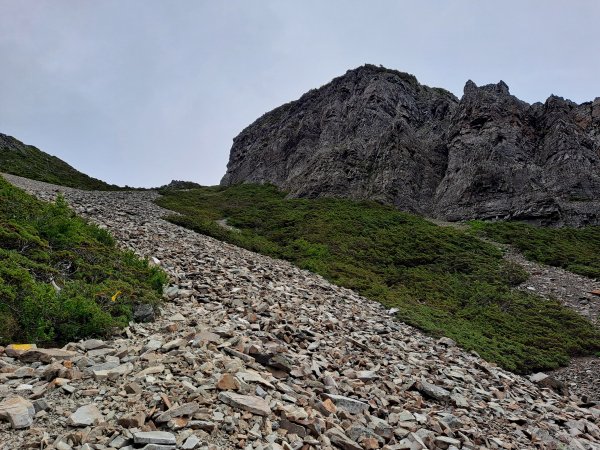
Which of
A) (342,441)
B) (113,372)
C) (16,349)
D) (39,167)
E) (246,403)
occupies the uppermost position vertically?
(39,167)

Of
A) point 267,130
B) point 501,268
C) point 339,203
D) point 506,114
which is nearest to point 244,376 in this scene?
point 501,268

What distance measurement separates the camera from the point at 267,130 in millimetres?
106812

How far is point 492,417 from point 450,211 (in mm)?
45266

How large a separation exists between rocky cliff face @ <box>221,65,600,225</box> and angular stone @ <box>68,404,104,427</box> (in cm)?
4873

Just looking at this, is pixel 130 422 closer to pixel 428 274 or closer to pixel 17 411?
pixel 17 411

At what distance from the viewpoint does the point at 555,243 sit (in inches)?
1287

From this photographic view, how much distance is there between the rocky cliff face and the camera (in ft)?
159

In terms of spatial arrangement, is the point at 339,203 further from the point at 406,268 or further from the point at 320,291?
the point at 320,291

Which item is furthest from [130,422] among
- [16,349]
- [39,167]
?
[39,167]

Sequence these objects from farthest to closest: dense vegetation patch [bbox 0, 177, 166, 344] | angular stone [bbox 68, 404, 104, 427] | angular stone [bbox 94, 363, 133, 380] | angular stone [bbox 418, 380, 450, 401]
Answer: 1. angular stone [bbox 418, 380, 450, 401]
2. dense vegetation patch [bbox 0, 177, 166, 344]
3. angular stone [bbox 94, 363, 133, 380]
4. angular stone [bbox 68, 404, 104, 427]

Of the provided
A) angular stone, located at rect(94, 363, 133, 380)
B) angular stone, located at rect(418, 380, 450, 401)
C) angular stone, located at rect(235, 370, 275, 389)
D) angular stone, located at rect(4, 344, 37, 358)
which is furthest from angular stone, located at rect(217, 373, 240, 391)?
angular stone, located at rect(418, 380, 450, 401)

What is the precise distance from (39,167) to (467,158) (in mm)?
66346

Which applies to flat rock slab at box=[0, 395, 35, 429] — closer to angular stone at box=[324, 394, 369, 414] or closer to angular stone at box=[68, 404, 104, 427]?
angular stone at box=[68, 404, 104, 427]

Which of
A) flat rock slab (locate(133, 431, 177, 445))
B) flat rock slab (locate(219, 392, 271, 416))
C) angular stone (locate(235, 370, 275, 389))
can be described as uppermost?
angular stone (locate(235, 370, 275, 389))
